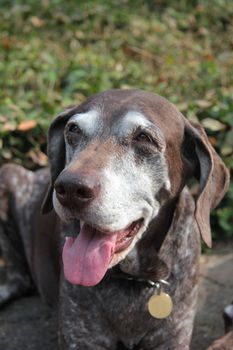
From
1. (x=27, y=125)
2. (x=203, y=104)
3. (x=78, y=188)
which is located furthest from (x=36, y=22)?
(x=78, y=188)

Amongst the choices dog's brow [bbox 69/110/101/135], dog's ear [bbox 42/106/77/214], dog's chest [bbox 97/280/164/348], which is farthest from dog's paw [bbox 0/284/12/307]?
dog's brow [bbox 69/110/101/135]

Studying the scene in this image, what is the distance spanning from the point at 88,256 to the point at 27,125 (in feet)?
8.35

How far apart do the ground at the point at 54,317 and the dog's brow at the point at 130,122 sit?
163 centimetres

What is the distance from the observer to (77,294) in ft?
13.3

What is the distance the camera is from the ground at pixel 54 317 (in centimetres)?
462

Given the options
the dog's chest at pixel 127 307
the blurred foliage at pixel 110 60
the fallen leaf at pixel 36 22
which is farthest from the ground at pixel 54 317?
the fallen leaf at pixel 36 22

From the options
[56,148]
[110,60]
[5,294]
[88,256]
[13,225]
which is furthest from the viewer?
[110,60]

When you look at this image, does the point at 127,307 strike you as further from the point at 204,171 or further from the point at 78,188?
the point at 78,188

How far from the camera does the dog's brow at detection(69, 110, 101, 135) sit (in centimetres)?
371

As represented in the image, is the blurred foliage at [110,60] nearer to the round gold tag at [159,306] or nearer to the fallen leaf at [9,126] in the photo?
the fallen leaf at [9,126]

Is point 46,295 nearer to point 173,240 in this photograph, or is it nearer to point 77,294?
point 77,294

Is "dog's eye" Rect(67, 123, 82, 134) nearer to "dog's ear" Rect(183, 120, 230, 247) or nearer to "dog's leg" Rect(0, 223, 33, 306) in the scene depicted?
"dog's ear" Rect(183, 120, 230, 247)

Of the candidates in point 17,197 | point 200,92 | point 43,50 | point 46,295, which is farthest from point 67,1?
point 46,295

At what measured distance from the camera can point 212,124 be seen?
577 cm
